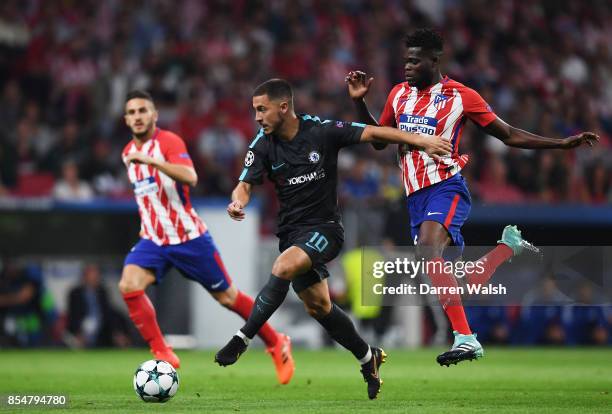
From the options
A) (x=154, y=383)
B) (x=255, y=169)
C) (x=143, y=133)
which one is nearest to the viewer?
(x=154, y=383)

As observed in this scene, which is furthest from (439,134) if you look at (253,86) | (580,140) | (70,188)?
(253,86)

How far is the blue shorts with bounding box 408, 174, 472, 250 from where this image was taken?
826 centimetres

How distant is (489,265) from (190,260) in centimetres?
301

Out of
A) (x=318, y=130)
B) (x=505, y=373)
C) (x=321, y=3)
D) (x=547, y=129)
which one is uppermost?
(x=321, y=3)

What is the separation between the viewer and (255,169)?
8250 millimetres

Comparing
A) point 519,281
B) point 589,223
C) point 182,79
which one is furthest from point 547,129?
point 519,281

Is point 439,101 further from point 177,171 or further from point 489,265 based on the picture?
point 177,171

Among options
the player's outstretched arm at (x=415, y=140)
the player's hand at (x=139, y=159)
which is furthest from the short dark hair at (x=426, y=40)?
the player's hand at (x=139, y=159)

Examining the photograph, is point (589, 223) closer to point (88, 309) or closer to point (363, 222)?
point (363, 222)

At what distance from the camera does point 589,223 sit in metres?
16.1

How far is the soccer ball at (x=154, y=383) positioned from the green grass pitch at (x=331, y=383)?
9 centimetres

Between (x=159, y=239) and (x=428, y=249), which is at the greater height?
(x=159, y=239)

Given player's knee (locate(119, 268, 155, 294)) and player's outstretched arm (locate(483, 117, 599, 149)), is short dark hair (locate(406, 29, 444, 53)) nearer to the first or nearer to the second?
player's outstretched arm (locate(483, 117, 599, 149))

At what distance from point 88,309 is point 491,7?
34.4 feet
